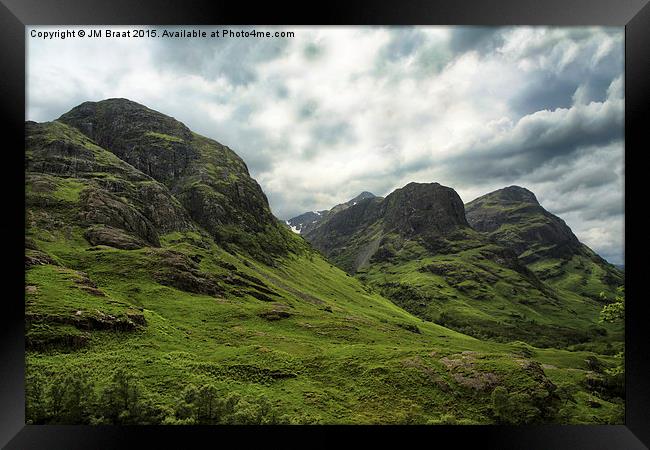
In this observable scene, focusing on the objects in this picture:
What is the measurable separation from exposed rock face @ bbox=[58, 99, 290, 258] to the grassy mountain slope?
37.9 meters

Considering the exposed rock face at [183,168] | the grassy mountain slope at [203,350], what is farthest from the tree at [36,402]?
the exposed rock face at [183,168]

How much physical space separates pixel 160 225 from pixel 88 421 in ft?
240

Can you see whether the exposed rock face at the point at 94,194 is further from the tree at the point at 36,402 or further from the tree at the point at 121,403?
the tree at the point at 36,402

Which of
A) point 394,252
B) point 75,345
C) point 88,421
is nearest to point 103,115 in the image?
point 75,345

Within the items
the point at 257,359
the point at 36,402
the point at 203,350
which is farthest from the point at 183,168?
the point at 36,402

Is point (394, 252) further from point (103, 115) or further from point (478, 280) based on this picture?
point (103, 115)

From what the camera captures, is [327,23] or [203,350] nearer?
[327,23]

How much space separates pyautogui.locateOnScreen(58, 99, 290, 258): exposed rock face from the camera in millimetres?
108438

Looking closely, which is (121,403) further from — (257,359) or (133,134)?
(133,134)

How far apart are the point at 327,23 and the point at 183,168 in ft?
412

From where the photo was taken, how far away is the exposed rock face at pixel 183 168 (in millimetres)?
108438

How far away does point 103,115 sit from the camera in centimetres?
11394

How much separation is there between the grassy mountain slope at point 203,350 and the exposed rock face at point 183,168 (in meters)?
37.9

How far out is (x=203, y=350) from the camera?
3012 centimetres
